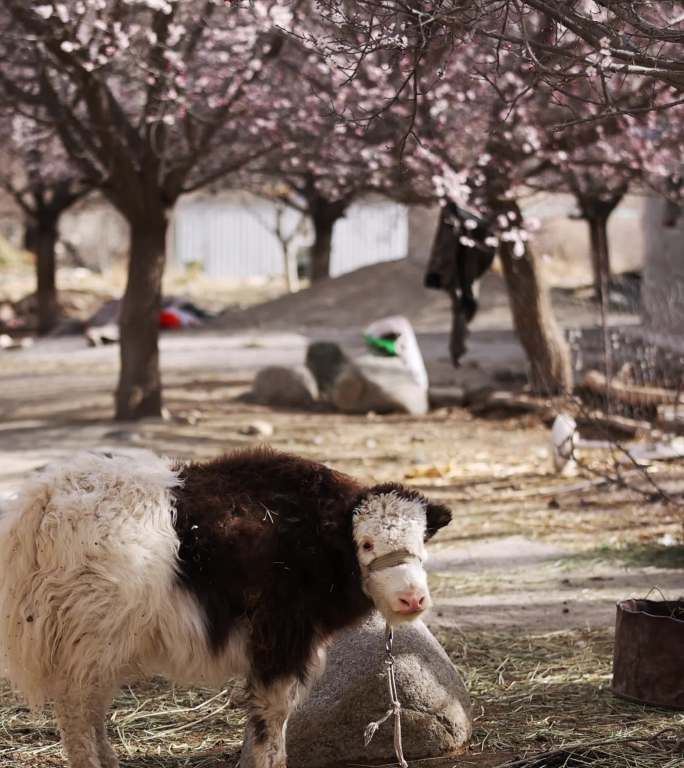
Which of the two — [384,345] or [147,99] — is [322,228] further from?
[147,99]

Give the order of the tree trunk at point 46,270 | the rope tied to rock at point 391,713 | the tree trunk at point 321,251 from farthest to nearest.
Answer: the tree trunk at point 321,251 → the tree trunk at point 46,270 → the rope tied to rock at point 391,713

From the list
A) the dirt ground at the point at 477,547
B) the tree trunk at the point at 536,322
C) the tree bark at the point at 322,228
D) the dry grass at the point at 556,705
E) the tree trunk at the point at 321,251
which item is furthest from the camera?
the tree trunk at the point at 321,251

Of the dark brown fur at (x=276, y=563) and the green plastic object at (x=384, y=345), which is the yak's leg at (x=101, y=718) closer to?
the dark brown fur at (x=276, y=563)

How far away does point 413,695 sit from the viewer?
15.5 ft

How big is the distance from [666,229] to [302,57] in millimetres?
7460

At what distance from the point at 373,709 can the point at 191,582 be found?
3.87ft

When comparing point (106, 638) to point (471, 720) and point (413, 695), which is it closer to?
point (413, 695)

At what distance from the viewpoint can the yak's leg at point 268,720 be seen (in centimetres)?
397

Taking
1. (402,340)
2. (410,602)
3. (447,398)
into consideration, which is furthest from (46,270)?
(410,602)

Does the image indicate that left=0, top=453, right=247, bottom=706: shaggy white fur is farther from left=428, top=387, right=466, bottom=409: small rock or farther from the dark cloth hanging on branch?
left=428, top=387, right=466, bottom=409: small rock

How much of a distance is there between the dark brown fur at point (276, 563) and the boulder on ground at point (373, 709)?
0.80 metres

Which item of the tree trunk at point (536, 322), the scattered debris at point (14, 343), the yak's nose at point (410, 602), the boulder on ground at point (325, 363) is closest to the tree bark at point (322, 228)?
the scattered debris at point (14, 343)

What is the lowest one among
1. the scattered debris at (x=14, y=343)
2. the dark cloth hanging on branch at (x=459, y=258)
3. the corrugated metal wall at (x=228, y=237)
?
the scattered debris at (x=14, y=343)

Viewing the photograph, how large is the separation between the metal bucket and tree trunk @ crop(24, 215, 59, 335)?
23584mm
